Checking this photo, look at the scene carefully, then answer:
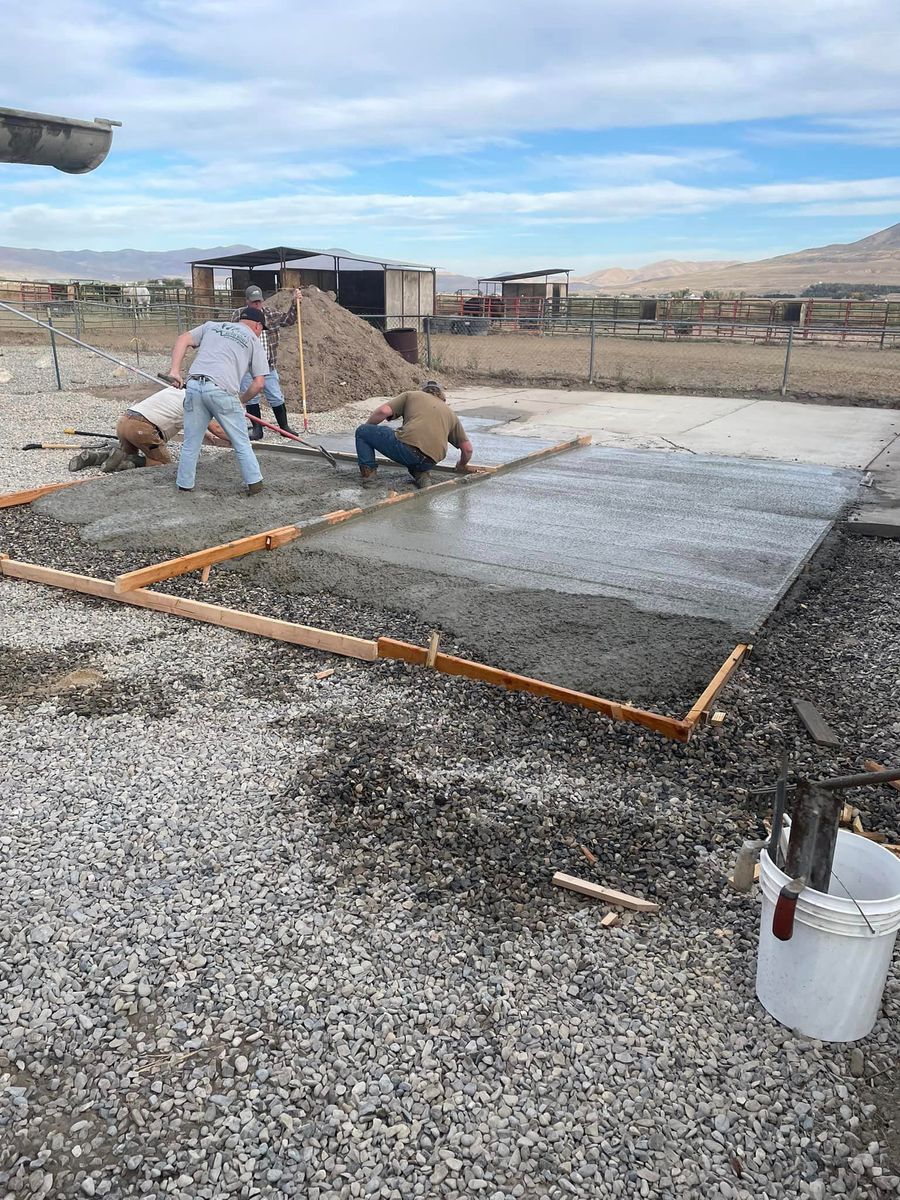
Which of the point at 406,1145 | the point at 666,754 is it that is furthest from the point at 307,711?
the point at 406,1145

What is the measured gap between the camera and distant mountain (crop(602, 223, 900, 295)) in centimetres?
11931

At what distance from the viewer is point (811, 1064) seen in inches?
91.3

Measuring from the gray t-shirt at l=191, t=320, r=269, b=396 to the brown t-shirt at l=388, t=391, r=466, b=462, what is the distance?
4.09 ft

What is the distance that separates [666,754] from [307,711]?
5.35ft

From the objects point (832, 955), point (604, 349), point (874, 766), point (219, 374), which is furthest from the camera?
point (604, 349)

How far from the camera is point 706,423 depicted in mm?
13125

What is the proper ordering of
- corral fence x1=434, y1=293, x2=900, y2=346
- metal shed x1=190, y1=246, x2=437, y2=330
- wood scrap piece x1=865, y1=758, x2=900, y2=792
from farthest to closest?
corral fence x1=434, y1=293, x2=900, y2=346
metal shed x1=190, y1=246, x2=437, y2=330
wood scrap piece x1=865, y1=758, x2=900, y2=792

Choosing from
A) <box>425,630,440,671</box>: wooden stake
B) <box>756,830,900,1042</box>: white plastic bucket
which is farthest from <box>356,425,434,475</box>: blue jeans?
<box>756,830,900,1042</box>: white plastic bucket

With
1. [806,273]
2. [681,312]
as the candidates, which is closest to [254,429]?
[681,312]

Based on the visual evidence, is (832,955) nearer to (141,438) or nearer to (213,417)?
(213,417)

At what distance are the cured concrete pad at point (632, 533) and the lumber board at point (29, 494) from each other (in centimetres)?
280

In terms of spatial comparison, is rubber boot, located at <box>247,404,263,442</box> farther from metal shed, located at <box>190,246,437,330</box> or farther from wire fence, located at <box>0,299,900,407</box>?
metal shed, located at <box>190,246,437,330</box>

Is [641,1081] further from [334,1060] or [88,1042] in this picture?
[88,1042]

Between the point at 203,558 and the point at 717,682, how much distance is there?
3498 millimetres
